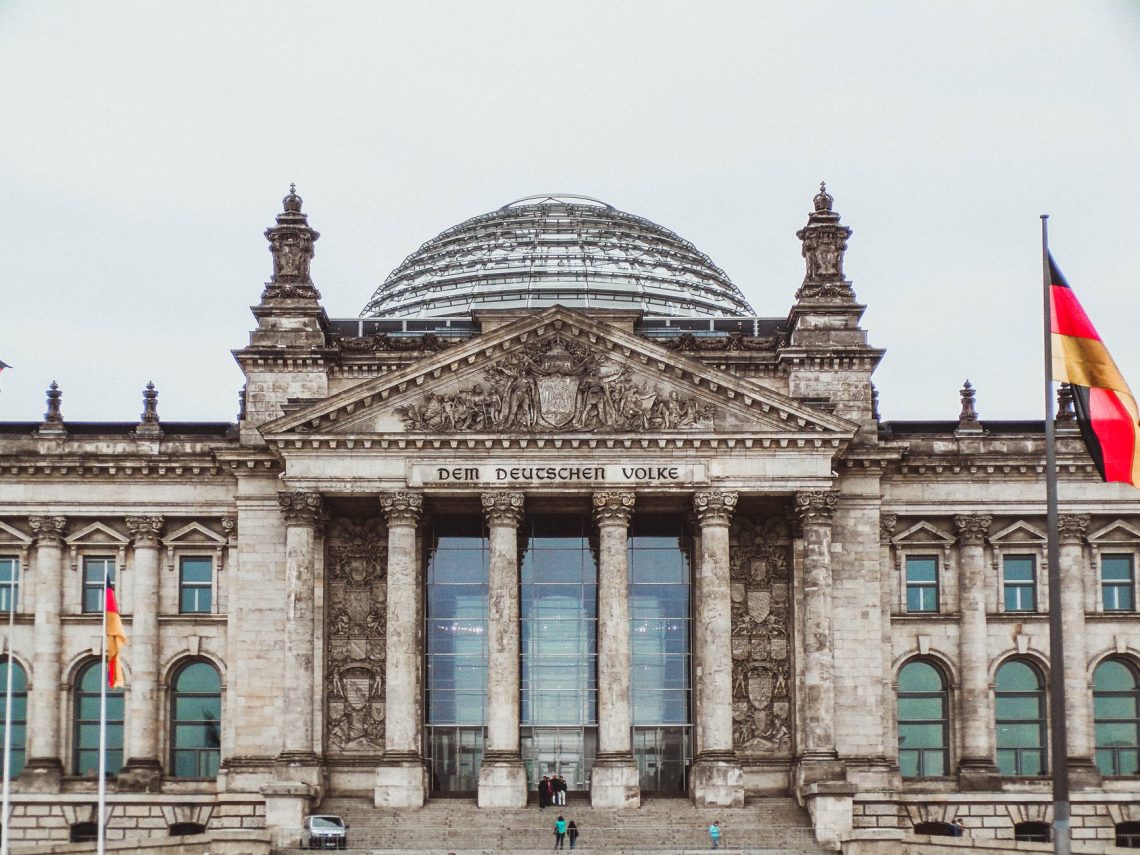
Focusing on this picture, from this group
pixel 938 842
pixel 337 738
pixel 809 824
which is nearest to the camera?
pixel 938 842

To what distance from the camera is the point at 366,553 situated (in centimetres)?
7581

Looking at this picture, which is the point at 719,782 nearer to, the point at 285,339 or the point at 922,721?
the point at 922,721

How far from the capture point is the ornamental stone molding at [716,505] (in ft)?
238

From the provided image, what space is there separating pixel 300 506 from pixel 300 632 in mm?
4612

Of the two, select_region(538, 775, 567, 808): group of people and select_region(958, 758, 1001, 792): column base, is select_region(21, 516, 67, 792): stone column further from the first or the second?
select_region(958, 758, 1001, 792): column base

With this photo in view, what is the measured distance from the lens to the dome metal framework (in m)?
94.6

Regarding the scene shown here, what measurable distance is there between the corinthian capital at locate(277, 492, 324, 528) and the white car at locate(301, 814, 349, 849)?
11087mm

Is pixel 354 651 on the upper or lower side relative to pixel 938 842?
upper

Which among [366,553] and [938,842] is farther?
[366,553]

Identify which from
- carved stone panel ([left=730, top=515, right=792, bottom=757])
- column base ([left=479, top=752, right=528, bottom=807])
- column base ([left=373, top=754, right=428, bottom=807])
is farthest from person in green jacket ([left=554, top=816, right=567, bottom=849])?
carved stone panel ([left=730, top=515, right=792, bottom=757])

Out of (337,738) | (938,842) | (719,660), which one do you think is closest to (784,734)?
(719,660)

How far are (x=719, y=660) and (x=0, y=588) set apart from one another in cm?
2868

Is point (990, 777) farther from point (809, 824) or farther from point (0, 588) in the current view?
point (0, 588)

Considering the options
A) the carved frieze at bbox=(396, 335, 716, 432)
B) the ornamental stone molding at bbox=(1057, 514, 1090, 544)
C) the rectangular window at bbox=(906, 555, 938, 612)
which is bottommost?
the rectangular window at bbox=(906, 555, 938, 612)
